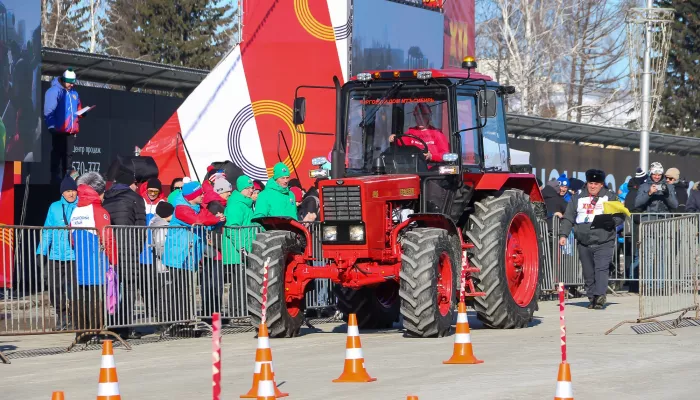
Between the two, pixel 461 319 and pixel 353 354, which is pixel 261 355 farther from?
pixel 461 319

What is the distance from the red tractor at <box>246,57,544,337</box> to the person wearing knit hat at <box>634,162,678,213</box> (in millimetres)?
5714

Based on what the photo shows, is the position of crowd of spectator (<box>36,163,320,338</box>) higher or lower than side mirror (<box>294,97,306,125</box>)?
lower

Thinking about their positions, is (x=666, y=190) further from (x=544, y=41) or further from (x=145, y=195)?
(x=544, y=41)

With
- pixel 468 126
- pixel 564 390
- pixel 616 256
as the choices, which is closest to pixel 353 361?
pixel 564 390

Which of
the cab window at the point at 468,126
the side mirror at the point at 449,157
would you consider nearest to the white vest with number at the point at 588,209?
the cab window at the point at 468,126

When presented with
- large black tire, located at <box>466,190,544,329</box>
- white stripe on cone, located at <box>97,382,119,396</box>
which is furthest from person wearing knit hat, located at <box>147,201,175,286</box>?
white stripe on cone, located at <box>97,382,119,396</box>

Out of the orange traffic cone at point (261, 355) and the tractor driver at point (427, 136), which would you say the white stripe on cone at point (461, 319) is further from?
the tractor driver at point (427, 136)

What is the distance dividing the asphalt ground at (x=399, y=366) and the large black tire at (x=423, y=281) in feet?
0.64

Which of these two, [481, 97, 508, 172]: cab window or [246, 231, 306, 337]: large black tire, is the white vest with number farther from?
[246, 231, 306, 337]: large black tire

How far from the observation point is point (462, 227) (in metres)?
15.0

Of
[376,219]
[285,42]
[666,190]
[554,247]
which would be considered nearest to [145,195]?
[376,219]

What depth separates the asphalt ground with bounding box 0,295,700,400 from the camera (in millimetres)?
9812

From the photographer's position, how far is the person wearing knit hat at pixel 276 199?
15703 mm

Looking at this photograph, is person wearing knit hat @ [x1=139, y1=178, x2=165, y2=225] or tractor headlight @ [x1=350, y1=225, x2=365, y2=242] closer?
tractor headlight @ [x1=350, y1=225, x2=365, y2=242]
